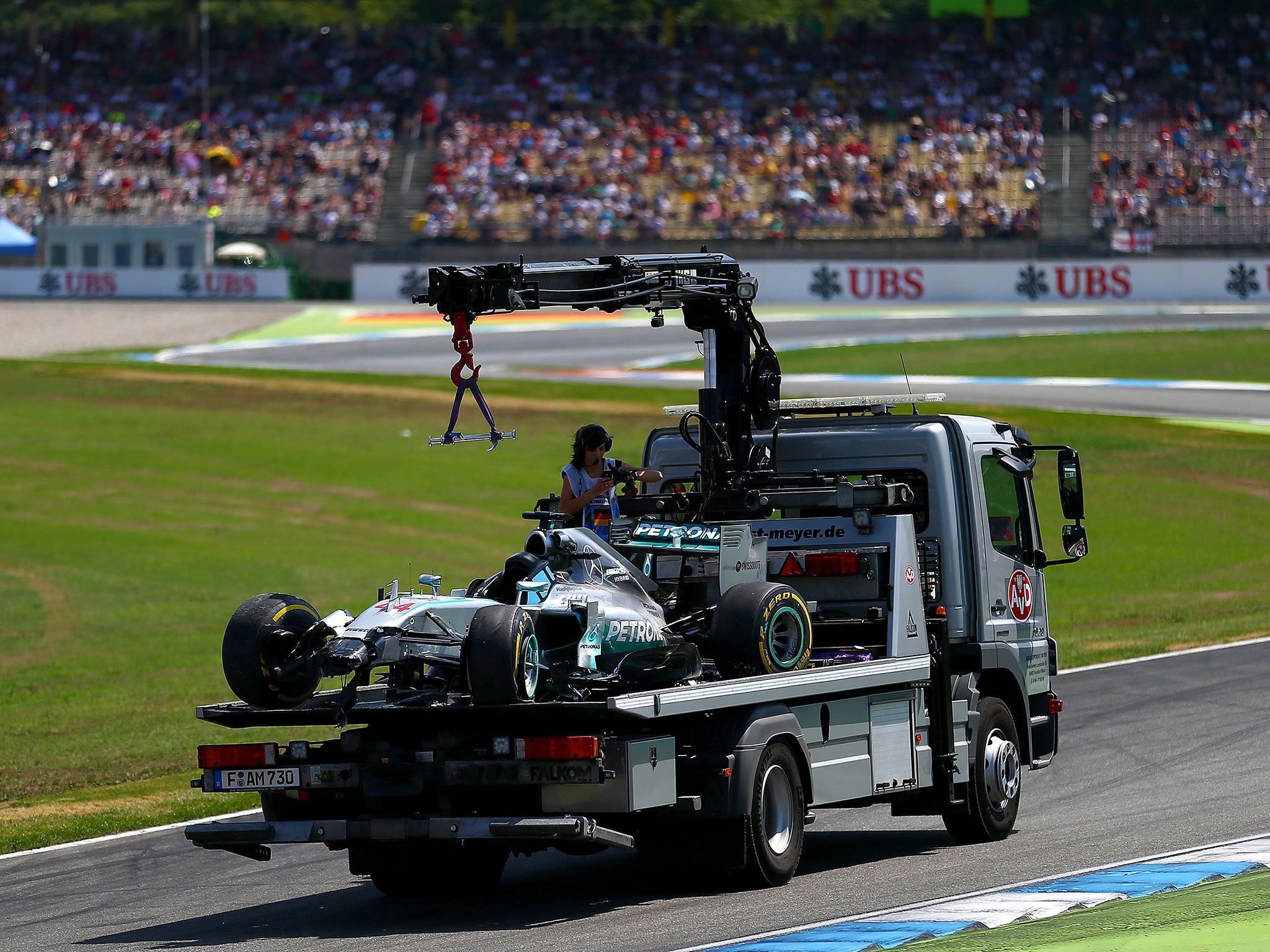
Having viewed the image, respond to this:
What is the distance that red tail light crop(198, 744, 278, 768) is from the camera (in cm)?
902

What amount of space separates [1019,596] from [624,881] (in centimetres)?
330

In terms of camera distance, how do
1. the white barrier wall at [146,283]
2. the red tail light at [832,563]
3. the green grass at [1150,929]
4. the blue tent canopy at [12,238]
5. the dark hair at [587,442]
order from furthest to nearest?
1. the white barrier wall at [146,283]
2. the blue tent canopy at [12,238]
3. the dark hair at [587,442]
4. the red tail light at [832,563]
5. the green grass at [1150,929]

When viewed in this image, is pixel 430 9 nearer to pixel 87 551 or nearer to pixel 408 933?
pixel 87 551

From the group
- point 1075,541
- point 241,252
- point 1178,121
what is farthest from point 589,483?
point 1178,121

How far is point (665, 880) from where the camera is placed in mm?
9812

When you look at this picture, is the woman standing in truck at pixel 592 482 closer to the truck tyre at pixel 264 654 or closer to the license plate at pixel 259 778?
the truck tyre at pixel 264 654

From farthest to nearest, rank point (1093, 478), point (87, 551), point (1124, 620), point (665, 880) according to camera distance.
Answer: point (1093, 478) → point (87, 551) → point (1124, 620) → point (665, 880)

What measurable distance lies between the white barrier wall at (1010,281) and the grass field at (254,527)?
13.1 meters

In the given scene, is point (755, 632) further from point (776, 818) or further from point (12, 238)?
point (12, 238)

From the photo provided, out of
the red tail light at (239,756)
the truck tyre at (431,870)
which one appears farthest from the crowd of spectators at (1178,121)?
the red tail light at (239,756)

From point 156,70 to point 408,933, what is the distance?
59.4m

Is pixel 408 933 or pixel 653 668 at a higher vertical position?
pixel 653 668

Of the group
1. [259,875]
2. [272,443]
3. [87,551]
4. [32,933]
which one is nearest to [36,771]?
[259,875]

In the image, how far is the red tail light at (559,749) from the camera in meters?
8.35
